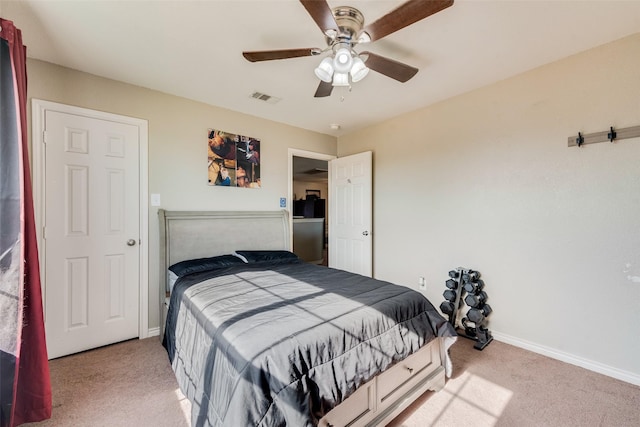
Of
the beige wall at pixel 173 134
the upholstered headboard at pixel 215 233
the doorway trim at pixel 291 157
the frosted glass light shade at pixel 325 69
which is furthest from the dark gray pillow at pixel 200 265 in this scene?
the frosted glass light shade at pixel 325 69

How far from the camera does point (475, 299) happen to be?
255 centimetres

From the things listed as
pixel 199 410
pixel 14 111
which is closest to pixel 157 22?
pixel 14 111

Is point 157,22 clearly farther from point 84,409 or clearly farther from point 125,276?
point 84,409

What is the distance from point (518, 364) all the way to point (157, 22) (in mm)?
3717

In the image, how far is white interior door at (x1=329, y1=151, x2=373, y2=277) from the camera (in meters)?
3.72

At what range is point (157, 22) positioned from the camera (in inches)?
70.5

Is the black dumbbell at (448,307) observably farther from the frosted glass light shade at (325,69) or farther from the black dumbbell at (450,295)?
the frosted glass light shade at (325,69)

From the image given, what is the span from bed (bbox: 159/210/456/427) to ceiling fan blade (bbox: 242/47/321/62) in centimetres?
155

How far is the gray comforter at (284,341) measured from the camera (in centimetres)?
113

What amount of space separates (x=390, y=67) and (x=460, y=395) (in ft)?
7.46

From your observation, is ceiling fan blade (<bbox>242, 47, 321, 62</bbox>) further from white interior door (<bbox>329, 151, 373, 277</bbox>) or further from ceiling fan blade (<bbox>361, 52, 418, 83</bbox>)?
white interior door (<bbox>329, 151, 373, 277</bbox>)

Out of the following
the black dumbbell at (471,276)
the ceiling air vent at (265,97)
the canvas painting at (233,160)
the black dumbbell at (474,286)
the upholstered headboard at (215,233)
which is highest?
the ceiling air vent at (265,97)

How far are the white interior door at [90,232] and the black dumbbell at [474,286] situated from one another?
3.24 meters

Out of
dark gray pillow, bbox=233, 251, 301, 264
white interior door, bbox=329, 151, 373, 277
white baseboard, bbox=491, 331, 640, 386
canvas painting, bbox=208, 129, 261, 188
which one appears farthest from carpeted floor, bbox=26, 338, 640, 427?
canvas painting, bbox=208, 129, 261, 188
